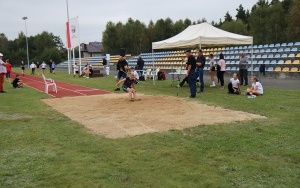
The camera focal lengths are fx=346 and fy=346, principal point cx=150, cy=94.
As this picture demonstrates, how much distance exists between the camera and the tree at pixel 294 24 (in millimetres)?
40125

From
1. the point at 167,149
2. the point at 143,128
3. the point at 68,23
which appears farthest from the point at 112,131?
the point at 68,23

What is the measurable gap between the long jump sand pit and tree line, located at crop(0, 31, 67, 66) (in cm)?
7320

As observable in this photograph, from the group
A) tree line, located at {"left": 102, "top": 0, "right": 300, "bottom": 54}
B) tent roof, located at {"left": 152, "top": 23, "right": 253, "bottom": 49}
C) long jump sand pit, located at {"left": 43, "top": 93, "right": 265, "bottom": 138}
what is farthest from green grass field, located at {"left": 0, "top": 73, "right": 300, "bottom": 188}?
tree line, located at {"left": 102, "top": 0, "right": 300, "bottom": 54}

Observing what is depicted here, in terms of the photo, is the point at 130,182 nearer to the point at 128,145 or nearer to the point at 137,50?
the point at 128,145

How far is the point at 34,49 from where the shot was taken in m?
95.1

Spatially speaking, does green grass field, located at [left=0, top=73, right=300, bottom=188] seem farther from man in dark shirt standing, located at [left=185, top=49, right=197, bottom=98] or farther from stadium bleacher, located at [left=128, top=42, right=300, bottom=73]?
stadium bleacher, located at [left=128, top=42, right=300, bottom=73]

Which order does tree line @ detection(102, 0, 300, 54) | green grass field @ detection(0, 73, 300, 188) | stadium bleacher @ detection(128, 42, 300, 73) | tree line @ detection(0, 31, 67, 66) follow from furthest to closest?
tree line @ detection(0, 31, 67, 66), tree line @ detection(102, 0, 300, 54), stadium bleacher @ detection(128, 42, 300, 73), green grass field @ detection(0, 73, 300, 188)

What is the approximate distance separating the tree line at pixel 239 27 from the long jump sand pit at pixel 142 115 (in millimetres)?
34352

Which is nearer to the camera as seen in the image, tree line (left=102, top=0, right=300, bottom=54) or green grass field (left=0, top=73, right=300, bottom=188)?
green grass field (left=0, top=73, right=300, bottom=188)

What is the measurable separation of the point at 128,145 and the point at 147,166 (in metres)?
1.31

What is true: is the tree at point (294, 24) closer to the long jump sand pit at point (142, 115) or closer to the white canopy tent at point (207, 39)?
the white canopy tent at point (207, 39)

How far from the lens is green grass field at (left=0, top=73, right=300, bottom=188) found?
4812 millimetres

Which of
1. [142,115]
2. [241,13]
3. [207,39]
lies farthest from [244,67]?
[241,13]

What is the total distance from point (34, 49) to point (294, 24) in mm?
72824
